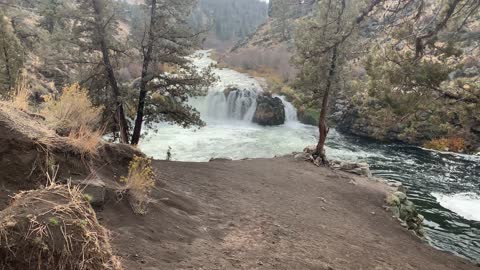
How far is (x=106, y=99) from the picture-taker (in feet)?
47.6

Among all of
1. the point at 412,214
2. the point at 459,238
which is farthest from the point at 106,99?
the point at 459,238

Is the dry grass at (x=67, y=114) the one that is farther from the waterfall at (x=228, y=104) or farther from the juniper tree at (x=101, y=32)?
the waterfall at (x=228, y=104)

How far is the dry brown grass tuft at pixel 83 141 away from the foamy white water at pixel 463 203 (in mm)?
13792

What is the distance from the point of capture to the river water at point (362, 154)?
575 inches

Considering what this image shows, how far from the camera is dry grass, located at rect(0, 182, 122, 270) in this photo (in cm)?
316

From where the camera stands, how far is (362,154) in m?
26.1

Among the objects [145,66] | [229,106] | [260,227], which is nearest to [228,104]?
[229,106]

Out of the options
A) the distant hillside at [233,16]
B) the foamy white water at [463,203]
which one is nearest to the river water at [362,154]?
the foamy white water at [463,203]

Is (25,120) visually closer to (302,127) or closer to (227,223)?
(227,223)

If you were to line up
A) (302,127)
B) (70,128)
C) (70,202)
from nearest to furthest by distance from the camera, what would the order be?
(70,202) → (70,128) → (302,127)

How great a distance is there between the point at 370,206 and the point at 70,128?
991 centimetres

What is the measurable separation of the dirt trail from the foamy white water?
3.29 metres

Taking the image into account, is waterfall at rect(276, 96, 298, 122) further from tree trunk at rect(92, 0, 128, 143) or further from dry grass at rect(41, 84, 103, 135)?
dry grass at rect(41, 84, 103, 135)

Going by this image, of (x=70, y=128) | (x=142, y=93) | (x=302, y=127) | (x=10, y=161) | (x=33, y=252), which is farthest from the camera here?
(x=302, y=127)
